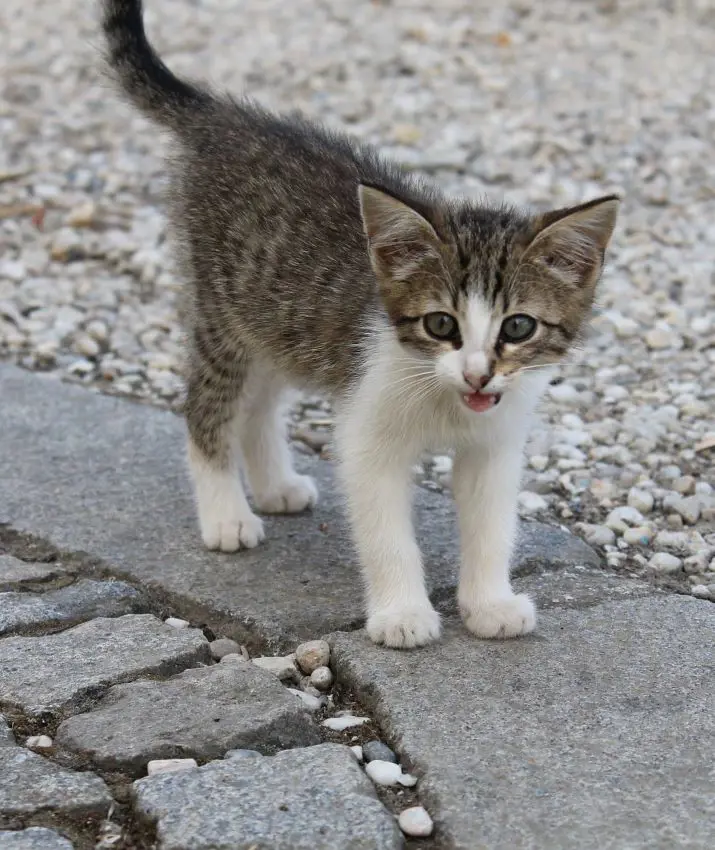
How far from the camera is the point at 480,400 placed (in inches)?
125

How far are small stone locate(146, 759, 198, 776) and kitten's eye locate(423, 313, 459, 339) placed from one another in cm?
120

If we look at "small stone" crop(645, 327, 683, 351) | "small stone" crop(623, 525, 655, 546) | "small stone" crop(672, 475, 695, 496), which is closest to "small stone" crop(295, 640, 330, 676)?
"small stone" crop(623, 525, 655, 546)

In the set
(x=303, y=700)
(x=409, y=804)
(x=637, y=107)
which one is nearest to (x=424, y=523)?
(x=303, y=700)

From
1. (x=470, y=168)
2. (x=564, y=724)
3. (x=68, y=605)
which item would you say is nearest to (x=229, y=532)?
(x=68, y=605)

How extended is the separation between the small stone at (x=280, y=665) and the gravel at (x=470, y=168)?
4.00 feet

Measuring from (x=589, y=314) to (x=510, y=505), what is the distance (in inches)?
22.9

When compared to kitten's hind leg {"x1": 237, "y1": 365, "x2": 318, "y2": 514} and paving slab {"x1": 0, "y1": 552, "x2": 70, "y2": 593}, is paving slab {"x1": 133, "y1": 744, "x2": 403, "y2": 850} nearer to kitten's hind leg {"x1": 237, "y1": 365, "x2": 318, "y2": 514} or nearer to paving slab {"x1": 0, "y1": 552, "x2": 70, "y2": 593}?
paving slab {"x1": 0, "y1": 552, "x2": 70, "y2": 593}

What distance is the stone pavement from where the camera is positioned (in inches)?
103

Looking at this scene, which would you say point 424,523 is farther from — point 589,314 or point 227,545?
point 589,314

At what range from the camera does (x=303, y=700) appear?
10.4 ft

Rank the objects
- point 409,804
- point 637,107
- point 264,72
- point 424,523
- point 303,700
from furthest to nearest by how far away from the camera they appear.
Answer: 1. point 264,72
2. point 637,107
3. point 424,523
4. point 303,700
5. point 409,804

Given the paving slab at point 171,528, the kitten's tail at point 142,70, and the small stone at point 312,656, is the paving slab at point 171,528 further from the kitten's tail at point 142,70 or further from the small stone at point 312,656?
the kitten's tail at point 142,70

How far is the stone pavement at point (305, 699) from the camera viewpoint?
8.57 feet

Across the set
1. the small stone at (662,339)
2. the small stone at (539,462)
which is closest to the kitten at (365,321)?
the small stone at (539,462)
